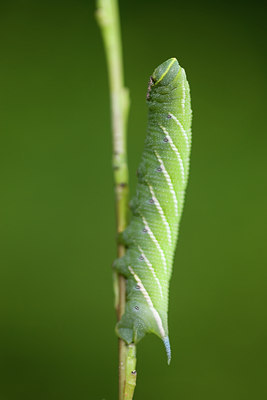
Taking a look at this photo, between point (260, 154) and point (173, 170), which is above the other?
point (260, 154)

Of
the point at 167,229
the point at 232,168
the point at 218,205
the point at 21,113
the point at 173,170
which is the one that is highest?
the point at 21,113

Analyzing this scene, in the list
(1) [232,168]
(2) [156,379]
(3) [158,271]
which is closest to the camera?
(3) [158,271]

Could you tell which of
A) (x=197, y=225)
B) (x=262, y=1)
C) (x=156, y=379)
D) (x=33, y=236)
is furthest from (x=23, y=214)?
(x=262, y=1)

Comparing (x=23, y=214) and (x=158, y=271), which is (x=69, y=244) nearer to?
(x=23, y=214)

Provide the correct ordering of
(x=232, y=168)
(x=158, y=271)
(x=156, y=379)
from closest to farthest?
(x=158, y=271)
(x=156, y=379)
(x=232, y=168)

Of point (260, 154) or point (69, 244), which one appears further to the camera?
point (260, 154)

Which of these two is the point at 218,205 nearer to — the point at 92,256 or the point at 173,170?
the point at 92,256

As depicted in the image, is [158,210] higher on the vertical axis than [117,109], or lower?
lower
